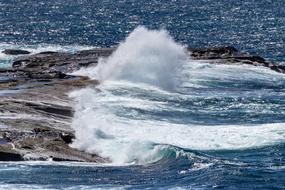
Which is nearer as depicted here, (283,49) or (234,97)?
(234,97)

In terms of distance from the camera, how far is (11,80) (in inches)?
2098

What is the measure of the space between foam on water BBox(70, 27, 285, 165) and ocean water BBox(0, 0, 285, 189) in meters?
0.06

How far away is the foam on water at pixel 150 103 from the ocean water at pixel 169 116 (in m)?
0.06

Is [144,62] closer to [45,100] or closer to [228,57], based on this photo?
[228,57]

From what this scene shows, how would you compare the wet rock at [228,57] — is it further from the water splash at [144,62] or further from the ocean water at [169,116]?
the water splash at [144,62]

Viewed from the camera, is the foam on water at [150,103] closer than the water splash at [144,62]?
Yes

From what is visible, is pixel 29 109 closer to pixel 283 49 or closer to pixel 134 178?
pixel 134 178

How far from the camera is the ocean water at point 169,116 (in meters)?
30.0

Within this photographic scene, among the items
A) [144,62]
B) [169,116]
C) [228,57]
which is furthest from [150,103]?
[228,57]

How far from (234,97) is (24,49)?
112 feet

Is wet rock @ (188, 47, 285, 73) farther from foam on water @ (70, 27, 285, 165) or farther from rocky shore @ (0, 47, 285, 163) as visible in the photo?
foam on water @ (70, 27, 285, 165)

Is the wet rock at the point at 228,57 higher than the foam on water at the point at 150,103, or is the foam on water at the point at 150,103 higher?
the wet rock at the point at 228,57

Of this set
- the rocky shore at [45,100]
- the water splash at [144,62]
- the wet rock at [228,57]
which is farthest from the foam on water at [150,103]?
the wet rock at [228,57]

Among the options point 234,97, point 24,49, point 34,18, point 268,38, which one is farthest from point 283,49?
point 34,18
